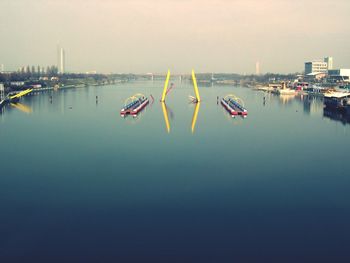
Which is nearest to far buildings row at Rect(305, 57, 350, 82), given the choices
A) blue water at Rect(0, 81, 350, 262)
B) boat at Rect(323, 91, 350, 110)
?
boat at Rect(323, 91, 350, 110)

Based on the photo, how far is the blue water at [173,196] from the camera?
4289 mm

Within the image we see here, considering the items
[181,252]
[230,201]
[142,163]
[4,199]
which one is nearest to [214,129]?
[142,163]

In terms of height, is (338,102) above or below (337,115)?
above

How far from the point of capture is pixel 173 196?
5.93m

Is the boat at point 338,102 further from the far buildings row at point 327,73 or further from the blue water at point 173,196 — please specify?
the far buildings row at point 327,73

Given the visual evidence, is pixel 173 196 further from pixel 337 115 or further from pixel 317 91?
pixel 317 91

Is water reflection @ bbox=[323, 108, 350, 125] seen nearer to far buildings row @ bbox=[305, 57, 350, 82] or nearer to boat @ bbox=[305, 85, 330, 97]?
boat @ bbox=[305, 85, 330, 97]

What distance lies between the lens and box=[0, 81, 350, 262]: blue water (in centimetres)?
429

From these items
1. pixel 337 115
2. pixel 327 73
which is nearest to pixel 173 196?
pixel 337 115

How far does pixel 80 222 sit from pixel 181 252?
139 centimetres

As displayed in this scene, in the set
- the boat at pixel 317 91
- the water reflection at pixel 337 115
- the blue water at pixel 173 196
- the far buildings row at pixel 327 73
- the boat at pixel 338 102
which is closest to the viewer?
the blue water at pixel 173 196

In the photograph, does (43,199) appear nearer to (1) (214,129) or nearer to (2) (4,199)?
(2) (4,199)

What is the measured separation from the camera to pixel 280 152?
29.9 ft

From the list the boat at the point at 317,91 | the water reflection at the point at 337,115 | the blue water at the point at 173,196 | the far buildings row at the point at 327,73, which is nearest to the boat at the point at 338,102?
the water reflection at the point at 337,115
